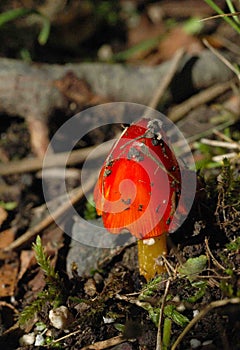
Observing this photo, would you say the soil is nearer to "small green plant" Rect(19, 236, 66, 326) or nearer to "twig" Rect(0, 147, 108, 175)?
"small green plant" Rect(19, 236, 66, 326)

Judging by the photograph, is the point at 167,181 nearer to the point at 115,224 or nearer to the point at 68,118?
the point at 115,224

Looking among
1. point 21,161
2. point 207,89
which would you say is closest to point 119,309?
point 21,161

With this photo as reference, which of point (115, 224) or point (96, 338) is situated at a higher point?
point (115, 224)

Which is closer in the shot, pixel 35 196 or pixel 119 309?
pixel 119 309

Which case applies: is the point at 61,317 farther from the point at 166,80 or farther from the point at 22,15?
the point at 22,15

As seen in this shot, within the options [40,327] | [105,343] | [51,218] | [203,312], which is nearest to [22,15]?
[51,218]

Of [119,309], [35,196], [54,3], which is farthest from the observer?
[54,3]
